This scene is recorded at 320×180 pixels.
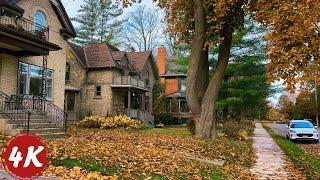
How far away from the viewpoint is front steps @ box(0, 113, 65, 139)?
17328mm

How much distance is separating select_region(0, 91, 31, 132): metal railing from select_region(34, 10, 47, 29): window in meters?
5.47

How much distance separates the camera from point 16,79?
21.6 m

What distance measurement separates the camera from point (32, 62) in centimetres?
2320

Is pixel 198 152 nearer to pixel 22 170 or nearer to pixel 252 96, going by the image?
pixel 22 170

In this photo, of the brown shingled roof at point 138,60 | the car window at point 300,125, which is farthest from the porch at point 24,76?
the brown shingled roof at point 138,60

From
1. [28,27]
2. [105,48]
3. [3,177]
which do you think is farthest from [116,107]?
[3,177]

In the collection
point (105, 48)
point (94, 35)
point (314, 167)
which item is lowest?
point (314, 167)

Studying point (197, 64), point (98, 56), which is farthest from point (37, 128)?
point (98, 56)

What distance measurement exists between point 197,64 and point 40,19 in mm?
10787

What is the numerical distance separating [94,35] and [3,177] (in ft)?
217

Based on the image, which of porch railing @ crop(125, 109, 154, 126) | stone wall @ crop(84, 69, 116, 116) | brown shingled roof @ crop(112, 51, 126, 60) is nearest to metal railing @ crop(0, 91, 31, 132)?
porch railing @ crop(125, 109, 154, 126)

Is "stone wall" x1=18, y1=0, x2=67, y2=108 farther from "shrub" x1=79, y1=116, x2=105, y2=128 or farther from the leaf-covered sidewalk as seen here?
the leaf-covered sidewalk

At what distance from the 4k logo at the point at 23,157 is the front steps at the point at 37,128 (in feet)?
45.3

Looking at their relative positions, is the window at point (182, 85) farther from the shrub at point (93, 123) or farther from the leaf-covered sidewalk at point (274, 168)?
the leaf-covered sidewalk at point (274, 168)
